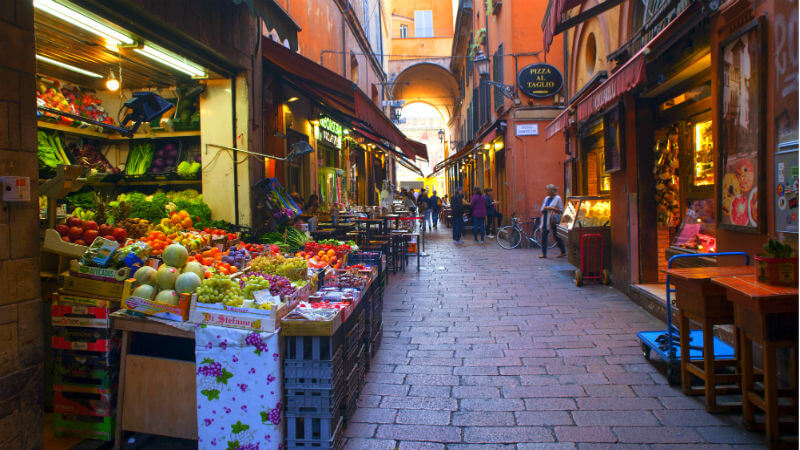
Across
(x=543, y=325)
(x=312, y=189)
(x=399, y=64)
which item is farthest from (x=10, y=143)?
(x=399, y=64)

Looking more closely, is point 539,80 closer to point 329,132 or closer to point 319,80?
point 329,132

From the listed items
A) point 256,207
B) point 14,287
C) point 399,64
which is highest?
point 399,64

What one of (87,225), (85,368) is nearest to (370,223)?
(87,225)

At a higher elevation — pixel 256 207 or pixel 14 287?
pixel 256 207

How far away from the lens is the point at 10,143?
9.78 ft

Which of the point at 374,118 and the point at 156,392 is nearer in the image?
the point at 156,392

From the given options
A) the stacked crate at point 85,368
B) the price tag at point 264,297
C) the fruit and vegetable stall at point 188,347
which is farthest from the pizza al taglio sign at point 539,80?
the stacked crate at point 85,368

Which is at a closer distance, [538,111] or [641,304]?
[641,304]

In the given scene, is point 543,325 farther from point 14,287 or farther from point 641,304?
point 14,287

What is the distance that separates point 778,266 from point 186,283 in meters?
3.83

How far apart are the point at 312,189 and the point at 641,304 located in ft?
24.5

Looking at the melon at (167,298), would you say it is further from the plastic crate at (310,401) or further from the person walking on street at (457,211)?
the person walking on street at (457,211)

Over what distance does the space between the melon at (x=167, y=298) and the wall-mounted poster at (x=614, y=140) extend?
654cm

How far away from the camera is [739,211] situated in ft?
14.2
